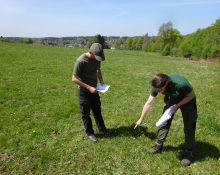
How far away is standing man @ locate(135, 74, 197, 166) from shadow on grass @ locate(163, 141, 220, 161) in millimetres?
338

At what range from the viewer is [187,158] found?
Result: 6.96 meters

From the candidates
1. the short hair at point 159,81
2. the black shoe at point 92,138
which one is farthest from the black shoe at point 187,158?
the black shoe at point 92,138

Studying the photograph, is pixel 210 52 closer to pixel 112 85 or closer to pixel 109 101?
pixel 112 85

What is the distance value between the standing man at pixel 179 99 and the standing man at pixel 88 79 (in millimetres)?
1522

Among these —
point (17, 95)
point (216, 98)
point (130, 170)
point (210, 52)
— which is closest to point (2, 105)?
point (17, 95)

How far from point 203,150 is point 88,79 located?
3.10 m

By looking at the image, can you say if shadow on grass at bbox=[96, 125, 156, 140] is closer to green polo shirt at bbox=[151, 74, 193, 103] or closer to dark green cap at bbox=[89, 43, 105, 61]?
green polo shirt at bbox=[151, 74, 193, 103]

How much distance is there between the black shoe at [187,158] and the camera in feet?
22.5

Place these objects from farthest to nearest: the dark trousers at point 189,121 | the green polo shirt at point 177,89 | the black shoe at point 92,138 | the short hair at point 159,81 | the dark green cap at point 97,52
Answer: the black shoe at point 92,138
the dark green cap at point 97,52
the dark trousers at point 189,121
the green polo shirt at point 177,89
the short hair at point 159,81

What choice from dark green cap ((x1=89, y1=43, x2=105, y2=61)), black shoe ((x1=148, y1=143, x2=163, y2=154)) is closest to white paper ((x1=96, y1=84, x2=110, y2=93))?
dark green cap ((x1=89, y1=43, x2=105, y2=61))

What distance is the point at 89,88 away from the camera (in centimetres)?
744

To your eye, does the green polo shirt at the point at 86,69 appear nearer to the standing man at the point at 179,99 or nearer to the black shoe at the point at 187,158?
the standing man at the point at 179,99

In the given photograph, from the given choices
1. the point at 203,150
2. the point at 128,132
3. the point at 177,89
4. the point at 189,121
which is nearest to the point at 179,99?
the point at 177,89

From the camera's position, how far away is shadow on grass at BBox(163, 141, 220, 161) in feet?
23.6
